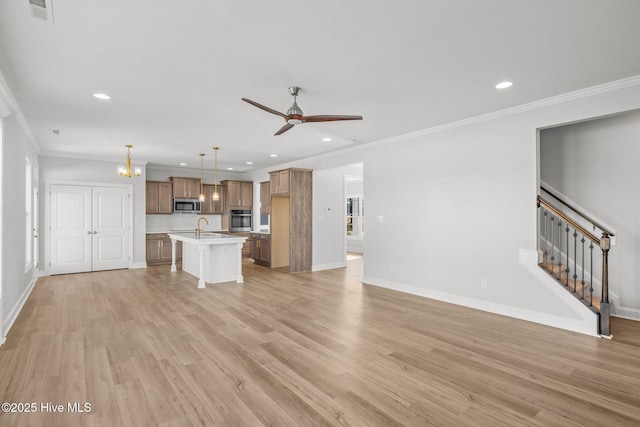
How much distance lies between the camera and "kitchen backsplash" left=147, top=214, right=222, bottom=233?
9.15 m

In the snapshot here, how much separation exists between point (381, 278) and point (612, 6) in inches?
185

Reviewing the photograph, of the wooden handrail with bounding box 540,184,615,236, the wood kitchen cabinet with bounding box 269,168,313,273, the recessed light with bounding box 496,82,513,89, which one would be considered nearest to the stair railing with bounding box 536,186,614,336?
the wooden handrail with bounding box 540,184,615,236

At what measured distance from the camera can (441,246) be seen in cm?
506

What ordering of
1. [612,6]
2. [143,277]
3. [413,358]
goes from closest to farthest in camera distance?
[612,6] → [413,358] → [143,277]

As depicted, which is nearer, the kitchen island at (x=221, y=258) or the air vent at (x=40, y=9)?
the air vent at (x=40, y=9)

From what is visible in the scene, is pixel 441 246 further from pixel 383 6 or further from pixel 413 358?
pixel 383 6

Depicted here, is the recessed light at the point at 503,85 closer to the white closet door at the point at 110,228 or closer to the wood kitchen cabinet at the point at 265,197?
the wood kitchen cabinet at the point at 265,197

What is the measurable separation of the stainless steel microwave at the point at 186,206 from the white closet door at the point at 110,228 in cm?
124

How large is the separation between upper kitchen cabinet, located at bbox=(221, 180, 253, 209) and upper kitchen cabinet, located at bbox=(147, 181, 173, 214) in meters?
1.61

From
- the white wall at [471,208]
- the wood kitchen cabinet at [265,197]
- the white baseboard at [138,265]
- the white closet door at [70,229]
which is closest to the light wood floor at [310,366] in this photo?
the white wall at [471,208]

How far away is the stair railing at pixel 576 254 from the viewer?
3.56 metres

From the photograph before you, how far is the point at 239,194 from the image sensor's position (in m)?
10.1

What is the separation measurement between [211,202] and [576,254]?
28.3ft

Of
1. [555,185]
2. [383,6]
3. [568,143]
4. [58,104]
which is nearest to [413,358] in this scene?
[383,6]
